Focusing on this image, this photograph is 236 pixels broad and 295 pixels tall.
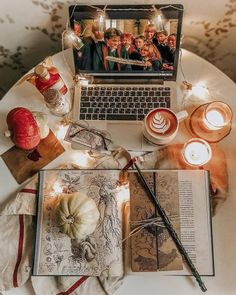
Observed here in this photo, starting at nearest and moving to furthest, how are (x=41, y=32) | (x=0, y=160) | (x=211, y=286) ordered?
1. (x=211, y=286)
2. (x=0, y=160)
3. (x=41, y=32)

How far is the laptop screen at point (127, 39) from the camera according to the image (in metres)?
1.14

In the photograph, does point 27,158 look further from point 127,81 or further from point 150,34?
point 150,34

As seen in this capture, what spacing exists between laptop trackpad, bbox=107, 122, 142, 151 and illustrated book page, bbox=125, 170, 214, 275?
0.30 feet

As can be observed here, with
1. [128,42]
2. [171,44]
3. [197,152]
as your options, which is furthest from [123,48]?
[197,152]

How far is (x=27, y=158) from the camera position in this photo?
4.05 ft

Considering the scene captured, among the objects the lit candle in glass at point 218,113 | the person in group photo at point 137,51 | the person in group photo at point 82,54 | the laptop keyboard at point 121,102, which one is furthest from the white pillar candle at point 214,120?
the person in group photo at point 82,54

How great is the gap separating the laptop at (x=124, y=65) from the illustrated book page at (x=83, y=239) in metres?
→ 0.11

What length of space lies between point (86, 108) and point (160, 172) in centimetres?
27

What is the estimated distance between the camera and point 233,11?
1.28 meters

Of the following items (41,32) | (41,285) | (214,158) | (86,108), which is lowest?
(41,285)

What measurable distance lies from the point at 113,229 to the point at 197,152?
0.97ft

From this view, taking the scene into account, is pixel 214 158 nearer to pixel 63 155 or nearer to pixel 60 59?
pixel 63 155

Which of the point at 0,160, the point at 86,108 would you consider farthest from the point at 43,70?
the point at 0,160

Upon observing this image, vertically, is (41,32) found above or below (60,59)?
above
